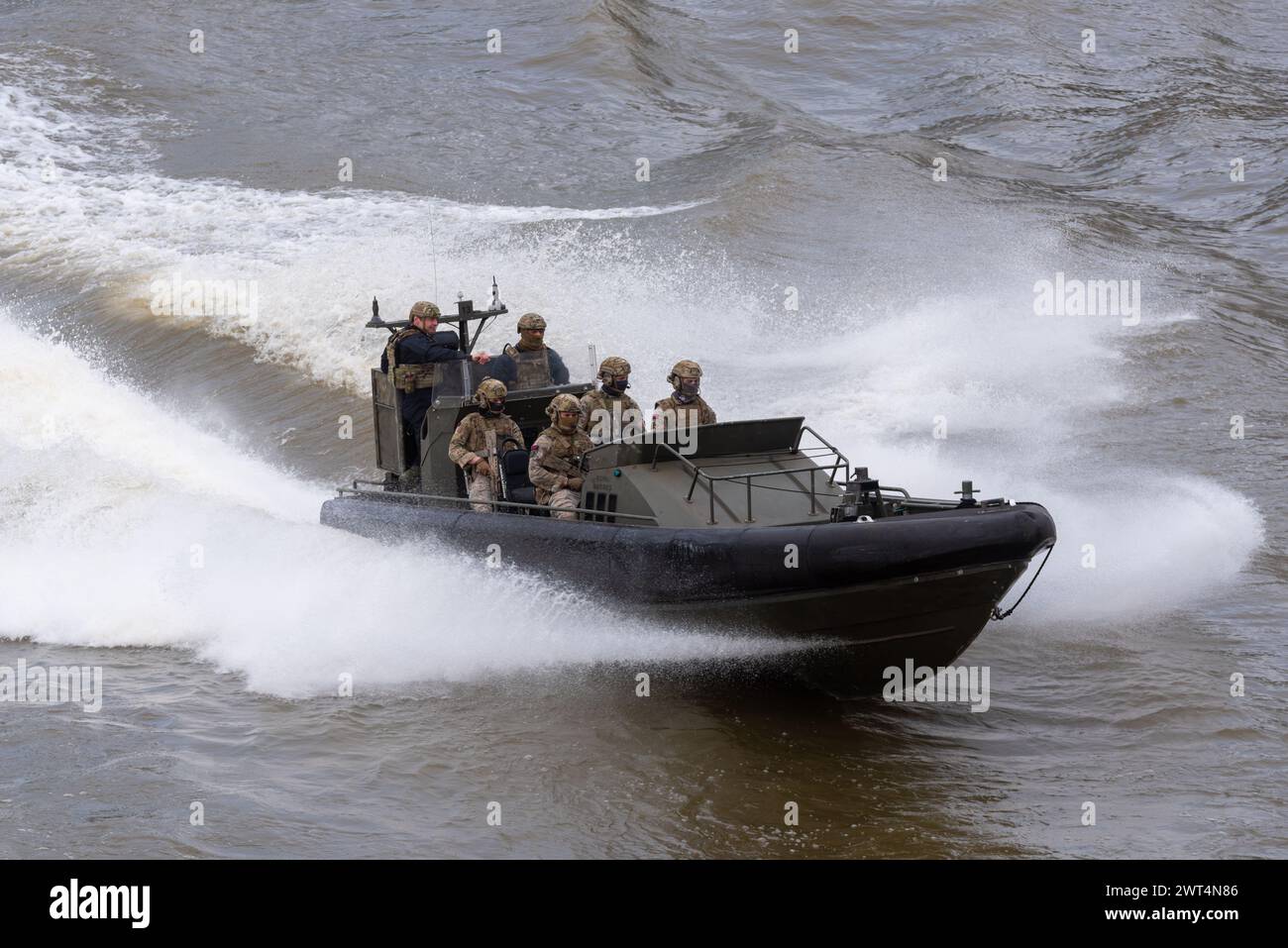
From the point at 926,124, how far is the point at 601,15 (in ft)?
21.8

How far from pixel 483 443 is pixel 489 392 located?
0.35 metres

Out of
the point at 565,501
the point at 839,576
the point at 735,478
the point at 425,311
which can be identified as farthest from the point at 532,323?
the point at 839,576

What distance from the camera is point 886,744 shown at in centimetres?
866

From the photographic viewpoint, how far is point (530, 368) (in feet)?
37.3

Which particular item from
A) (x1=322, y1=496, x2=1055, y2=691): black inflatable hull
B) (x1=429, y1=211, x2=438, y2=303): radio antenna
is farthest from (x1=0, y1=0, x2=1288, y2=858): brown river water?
(x1=322, y1=496, x2=1055, y2=691): black inflatable hull

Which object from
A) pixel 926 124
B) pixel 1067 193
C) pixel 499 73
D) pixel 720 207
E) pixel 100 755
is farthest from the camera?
pixel 499 73

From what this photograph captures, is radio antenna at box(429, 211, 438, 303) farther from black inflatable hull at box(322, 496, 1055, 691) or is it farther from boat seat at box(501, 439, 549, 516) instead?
black inflatable hull at box(322, 496, 1055, 691)

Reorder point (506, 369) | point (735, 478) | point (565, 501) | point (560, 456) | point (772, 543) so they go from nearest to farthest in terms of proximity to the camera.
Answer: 1. point (772, 543)
2. point (735, 478)
3. point (565, 501)
4. point (560, 456)
5. point (506, 369)

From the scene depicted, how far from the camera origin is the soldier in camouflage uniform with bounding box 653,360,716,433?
10.0 metres

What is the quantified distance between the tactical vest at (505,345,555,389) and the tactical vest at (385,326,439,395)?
23.0 inches

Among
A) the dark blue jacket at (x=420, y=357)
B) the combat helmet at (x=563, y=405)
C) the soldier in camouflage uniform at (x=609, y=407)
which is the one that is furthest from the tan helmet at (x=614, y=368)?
the dark blue jacket at (x=420, y=357)

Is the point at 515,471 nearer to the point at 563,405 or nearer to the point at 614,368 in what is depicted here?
the point at 563,405
